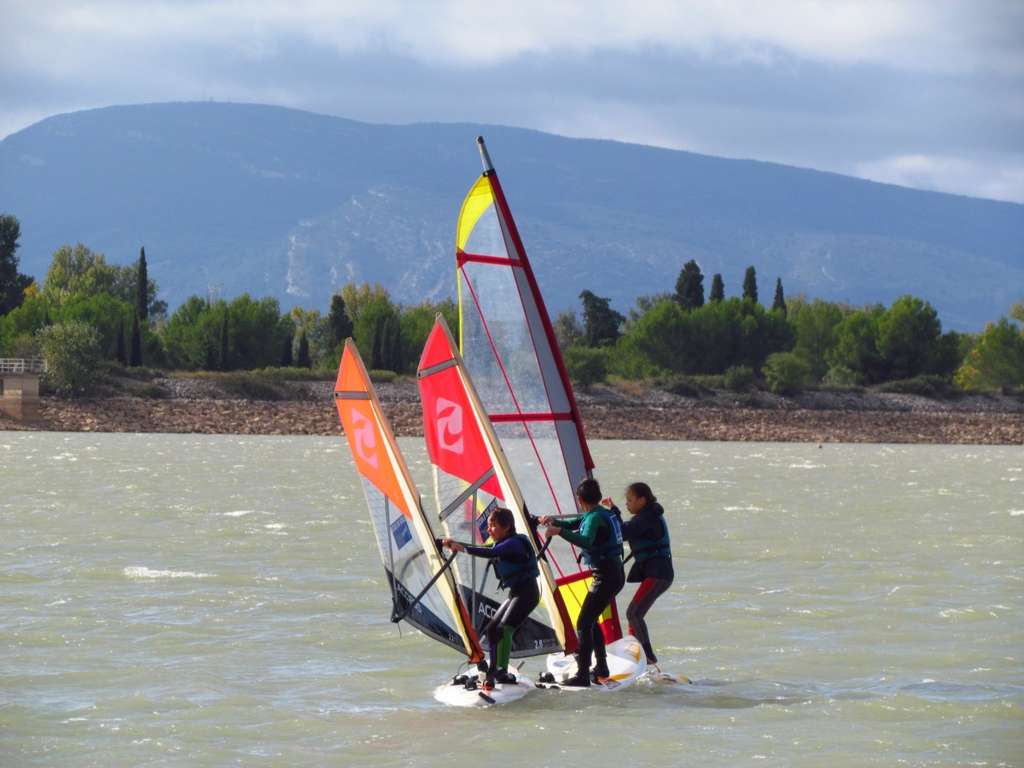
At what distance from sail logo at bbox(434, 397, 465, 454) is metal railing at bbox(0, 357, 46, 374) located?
77864 mm

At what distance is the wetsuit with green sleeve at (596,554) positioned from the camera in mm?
12227

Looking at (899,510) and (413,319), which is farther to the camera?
(413,319)

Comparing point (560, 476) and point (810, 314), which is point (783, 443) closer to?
point (810, 314)

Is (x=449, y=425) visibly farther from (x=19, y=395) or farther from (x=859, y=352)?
(x=859, y=352)

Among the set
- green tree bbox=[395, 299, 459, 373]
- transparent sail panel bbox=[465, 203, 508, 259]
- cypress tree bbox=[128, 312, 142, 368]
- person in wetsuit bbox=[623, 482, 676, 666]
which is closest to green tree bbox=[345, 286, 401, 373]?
green tree bbox=[395, 299, 459, 373]

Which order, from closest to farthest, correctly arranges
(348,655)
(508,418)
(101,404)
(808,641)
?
1. (508,418)
2. (348,655)
3. (808,641)
4. (101,404)

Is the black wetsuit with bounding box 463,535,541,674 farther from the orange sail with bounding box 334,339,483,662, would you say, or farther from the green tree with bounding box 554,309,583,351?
the green tree with bounding box 554,309,583,351

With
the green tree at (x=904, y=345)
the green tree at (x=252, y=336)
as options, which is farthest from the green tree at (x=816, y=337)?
the green tree at (x=252, y=336)

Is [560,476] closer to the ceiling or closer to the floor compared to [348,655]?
closer to the ceiling

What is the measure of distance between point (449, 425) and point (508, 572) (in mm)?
1247

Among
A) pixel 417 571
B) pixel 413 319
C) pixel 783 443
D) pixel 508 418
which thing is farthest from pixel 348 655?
pixel 413 319

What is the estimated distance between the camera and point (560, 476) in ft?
42.9

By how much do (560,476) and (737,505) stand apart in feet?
79.7

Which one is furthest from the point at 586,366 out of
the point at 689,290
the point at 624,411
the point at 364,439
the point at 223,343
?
the point at 364,439
